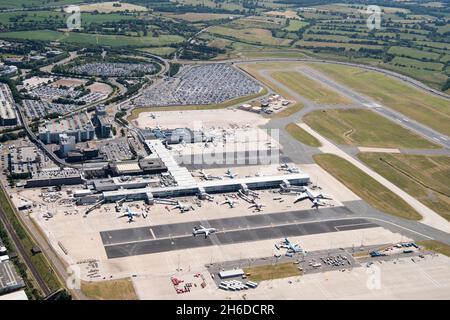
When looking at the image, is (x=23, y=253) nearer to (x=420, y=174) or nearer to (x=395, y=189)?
(x=395, y=189)

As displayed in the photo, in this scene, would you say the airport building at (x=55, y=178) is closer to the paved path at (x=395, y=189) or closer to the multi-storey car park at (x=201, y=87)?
the multi-storey car park at (x=201, y=87)

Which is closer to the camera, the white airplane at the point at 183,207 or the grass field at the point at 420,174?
the white airplane at the point at 183,207

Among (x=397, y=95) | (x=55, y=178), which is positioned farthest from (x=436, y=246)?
(x=397, y=95)

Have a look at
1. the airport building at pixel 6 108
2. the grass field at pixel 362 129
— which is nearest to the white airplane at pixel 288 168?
the grass field at pixel 362 129

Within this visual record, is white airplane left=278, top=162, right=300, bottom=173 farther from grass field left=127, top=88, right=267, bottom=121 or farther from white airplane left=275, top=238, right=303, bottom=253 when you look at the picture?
grass field left=127, top=88, right=267, bottom=121


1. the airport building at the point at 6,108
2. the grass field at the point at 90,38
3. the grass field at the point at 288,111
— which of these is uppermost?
the grass field at the point at 90,38

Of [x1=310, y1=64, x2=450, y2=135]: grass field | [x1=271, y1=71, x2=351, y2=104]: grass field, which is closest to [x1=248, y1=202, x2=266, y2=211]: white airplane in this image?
[x1=310, y1=64, x2=450, y2=135]: grass field
